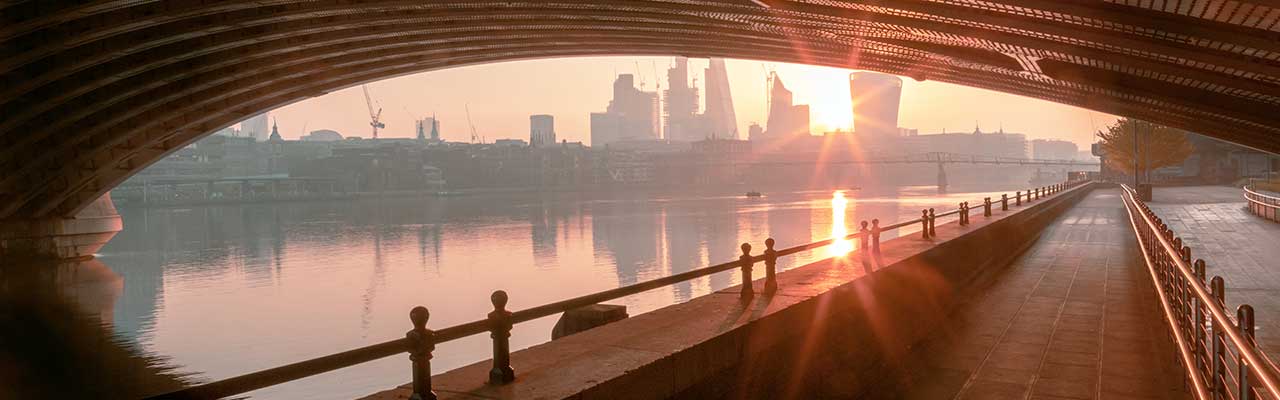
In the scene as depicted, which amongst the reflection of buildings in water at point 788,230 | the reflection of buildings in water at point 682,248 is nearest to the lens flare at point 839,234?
the reflection of buildings in water at point 788,230

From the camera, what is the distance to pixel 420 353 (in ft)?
15.5

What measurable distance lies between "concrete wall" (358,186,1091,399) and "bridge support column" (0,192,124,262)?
151ft

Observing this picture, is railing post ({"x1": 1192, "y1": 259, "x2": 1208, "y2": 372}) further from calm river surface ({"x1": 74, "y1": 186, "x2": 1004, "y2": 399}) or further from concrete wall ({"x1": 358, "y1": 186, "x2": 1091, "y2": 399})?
calm river surface ({"x1": 74, "y1": 186, "x2": 1004, "y2": 399})

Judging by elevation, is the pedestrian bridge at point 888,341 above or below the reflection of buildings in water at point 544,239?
above

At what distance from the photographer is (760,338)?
735 centimetres

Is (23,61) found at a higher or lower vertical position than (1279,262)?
higher

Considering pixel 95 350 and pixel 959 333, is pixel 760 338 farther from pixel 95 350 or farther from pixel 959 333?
pixel 95 350

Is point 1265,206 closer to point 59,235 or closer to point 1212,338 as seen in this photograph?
point 1212,338

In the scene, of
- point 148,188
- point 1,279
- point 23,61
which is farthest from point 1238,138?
point 148,188

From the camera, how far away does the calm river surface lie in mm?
25688

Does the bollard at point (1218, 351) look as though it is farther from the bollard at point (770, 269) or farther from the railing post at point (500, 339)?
the railing post at point (500, 339)

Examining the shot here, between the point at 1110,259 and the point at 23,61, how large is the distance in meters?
33.3

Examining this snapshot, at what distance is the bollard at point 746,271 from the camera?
28.0ft

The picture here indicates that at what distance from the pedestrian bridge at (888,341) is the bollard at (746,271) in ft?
0.08
